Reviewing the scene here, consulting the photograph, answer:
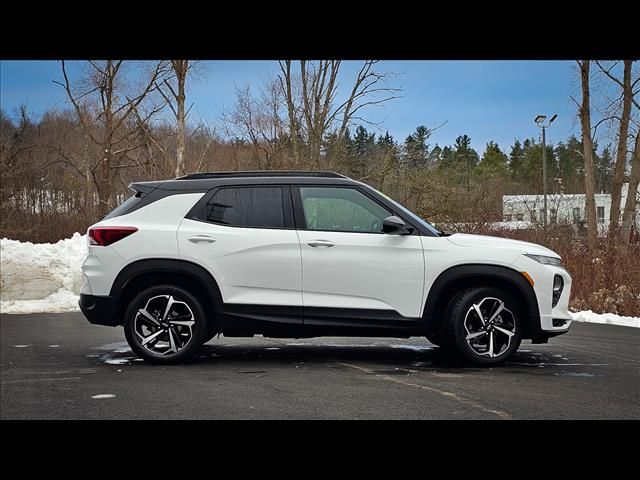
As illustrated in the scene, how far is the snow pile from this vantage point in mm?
8602

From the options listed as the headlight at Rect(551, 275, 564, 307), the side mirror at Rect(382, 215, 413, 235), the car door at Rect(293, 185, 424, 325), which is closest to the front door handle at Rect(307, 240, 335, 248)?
the car door at Rect(293, 185, 424, 325)

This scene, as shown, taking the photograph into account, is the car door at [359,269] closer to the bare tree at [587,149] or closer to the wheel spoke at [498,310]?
the wheel spoke at [498,310]

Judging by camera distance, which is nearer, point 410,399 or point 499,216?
point 410,399

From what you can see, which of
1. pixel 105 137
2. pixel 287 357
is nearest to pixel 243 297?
pixel 287 357

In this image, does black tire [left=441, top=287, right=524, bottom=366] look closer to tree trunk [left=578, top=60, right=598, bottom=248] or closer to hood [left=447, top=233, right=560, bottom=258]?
hood [left=447, top=233, right=560, bottom=258]

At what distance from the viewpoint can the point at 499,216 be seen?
820 centimetres

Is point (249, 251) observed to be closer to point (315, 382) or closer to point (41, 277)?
point (315, 382)

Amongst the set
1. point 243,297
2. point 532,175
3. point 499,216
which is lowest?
point 243,297

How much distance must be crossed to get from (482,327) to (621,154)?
16.6 feet

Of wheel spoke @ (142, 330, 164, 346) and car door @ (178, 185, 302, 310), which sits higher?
car door @ (178, 185, 302, 310)

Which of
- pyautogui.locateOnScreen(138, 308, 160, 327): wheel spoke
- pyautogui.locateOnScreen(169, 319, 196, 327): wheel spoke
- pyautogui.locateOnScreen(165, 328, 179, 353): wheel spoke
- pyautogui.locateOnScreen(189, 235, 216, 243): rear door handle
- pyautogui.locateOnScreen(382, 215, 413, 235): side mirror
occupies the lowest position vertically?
pyautogui.locateOnScreen(165, 328, 179, 353): wheel spoke

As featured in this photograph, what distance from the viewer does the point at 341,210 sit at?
203 inches
